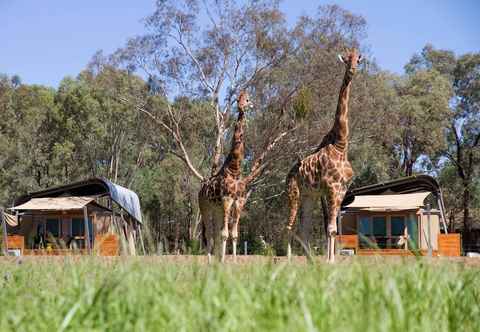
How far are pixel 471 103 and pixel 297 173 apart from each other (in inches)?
1020

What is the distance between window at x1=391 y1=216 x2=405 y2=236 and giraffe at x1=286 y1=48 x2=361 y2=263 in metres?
13.1

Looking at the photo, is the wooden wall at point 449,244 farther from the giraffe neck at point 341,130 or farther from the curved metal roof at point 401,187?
the giraffe neck at point 341,130

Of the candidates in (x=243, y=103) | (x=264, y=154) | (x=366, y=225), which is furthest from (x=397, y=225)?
(x=243, y=103)

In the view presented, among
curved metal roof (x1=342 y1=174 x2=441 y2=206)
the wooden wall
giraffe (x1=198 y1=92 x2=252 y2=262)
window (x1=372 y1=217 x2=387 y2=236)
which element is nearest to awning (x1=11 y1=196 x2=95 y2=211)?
curved metal roof (x1=342 y1=174 x2=441 y2=206)

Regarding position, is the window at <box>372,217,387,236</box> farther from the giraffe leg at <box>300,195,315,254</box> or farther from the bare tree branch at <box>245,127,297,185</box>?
the giraffe leg at <box>300,195,315,254</box>

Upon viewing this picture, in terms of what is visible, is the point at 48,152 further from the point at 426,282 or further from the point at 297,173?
the point at 426,282

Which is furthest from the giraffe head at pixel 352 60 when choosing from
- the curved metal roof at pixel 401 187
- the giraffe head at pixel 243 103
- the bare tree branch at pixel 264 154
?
the bare tree branch at pixel 264 154

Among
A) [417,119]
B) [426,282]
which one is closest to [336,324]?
[426,282]

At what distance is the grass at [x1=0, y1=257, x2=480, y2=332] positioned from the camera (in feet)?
10.5

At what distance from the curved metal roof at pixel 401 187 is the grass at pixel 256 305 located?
63.8ft

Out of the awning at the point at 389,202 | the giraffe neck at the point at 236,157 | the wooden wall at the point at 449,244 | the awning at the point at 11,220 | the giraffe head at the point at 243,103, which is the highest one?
the giraffe head at the point at 243,103

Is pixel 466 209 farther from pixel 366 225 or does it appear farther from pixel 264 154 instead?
pixel 264 154

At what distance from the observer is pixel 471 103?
35219 millimetres

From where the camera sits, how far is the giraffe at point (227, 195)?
40.0ft
